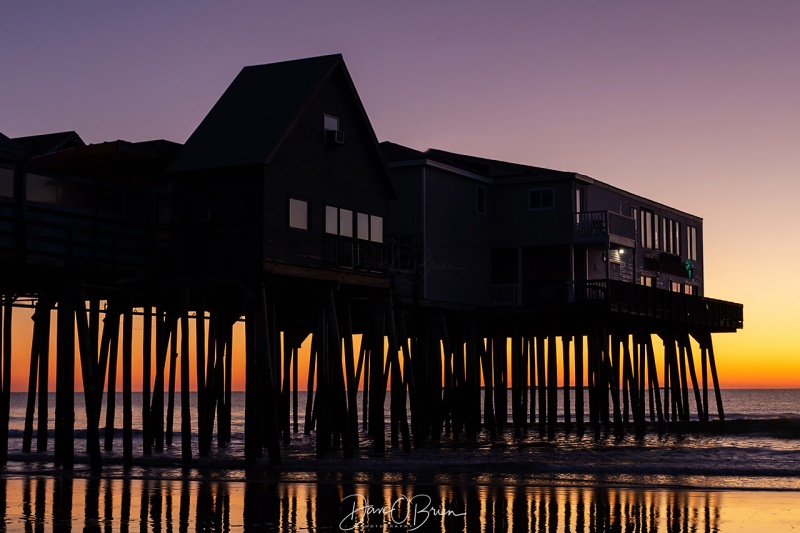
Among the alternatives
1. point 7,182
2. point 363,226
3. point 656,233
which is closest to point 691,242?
point 656,233

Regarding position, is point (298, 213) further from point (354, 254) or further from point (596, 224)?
point (596, 224)

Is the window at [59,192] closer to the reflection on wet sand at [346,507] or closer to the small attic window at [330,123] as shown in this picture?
the reflection on wet sand at [346,507]

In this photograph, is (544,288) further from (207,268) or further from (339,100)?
(207,268)

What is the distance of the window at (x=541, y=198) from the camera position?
4828 centimetres

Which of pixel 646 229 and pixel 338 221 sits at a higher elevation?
pixel 646 229

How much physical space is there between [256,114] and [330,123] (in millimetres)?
2268

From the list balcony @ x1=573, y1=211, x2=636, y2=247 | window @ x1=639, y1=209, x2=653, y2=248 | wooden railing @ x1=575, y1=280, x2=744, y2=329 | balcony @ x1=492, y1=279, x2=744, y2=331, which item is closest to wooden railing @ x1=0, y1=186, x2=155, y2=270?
balcony @ x1=492, y1=279, x2=744, y2=331

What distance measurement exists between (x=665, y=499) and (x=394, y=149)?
79.1 feet

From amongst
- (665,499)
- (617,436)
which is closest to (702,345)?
(617,436)

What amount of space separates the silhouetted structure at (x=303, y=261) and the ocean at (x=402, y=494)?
57.8 inches

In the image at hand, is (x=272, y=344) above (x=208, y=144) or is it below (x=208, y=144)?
below

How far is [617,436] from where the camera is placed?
50688 millimetres

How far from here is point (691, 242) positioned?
61.8 m

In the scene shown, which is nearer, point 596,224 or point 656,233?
point 596,224
